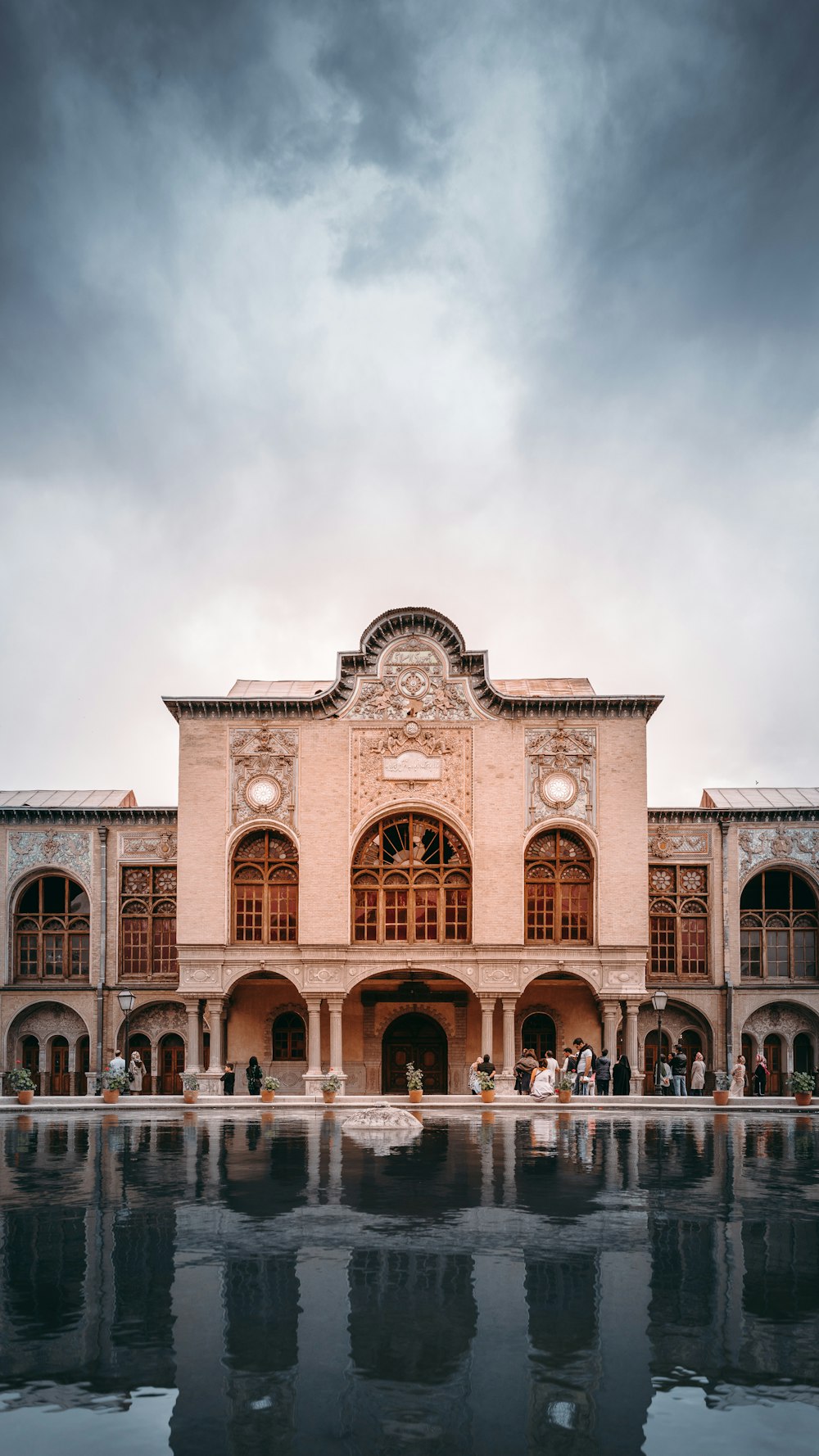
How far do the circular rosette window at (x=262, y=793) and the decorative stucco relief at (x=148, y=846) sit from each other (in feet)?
14.4

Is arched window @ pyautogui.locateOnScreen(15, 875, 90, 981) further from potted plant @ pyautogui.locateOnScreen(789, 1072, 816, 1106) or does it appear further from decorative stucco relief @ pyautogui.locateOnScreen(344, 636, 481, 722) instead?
potted plant @ pyautogui.locateOnScreen(789, 1072, 816, 1106)

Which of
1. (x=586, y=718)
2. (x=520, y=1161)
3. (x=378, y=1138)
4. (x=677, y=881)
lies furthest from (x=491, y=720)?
(x=520, y=1161)

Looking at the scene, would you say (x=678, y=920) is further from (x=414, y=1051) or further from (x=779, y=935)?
(x=414, y=1051)

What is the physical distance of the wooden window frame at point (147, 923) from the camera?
35812 mm

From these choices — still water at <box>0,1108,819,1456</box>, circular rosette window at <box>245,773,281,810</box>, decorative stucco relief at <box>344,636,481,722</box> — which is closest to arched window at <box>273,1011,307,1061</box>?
circular rosette window at <box>245,773,281,810</box>

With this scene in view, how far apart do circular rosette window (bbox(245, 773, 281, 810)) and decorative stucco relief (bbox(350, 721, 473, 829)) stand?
2.13m

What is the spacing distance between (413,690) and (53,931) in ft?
43.8

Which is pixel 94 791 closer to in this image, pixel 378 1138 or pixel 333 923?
pixel 333 923

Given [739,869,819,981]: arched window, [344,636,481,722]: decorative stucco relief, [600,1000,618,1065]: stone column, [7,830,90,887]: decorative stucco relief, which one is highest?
[344,636,481,722]: decorative stucco relief

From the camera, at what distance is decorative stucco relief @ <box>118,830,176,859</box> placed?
3600cm

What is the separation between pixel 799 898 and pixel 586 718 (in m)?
9.26

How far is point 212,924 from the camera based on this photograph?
106 ft

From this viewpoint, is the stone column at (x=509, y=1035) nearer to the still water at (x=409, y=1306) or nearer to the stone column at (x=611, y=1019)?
the stone column at (x=611, y=1019)

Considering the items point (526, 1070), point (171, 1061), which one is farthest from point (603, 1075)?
point (171, 1061)
